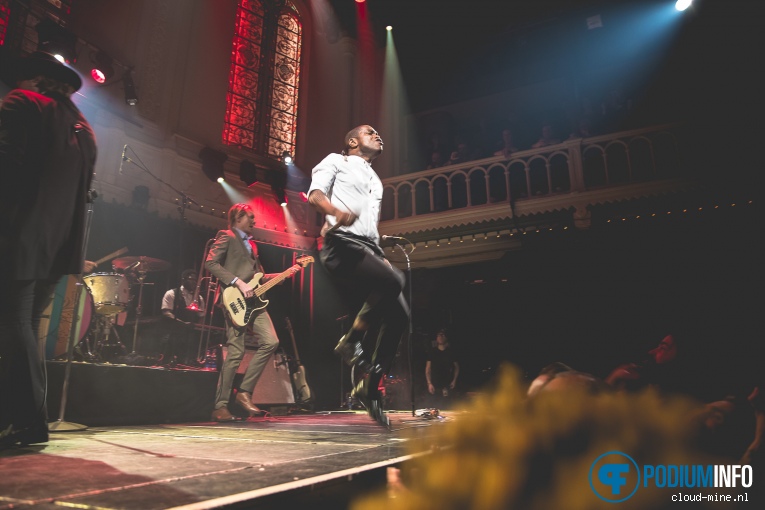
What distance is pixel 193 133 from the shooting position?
898cm

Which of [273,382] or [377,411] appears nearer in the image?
[377,411]

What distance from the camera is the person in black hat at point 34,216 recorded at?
1.87 m

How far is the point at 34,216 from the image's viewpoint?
79.0 inches

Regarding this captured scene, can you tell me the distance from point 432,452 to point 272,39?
39.3ft

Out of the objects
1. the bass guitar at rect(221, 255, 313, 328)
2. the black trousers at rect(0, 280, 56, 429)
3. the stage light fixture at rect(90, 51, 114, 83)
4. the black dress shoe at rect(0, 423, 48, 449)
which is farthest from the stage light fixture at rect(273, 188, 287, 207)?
the black dress shoe at rect(0, 423, 48, 449)

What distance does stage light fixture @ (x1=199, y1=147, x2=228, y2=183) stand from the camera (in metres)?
8.90

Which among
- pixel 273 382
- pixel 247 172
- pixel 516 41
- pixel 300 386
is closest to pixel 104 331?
pixel 273 382

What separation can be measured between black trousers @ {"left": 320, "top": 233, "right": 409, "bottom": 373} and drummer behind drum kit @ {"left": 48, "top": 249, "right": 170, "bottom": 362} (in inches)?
135

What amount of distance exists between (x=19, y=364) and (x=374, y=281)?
1647 millimetres

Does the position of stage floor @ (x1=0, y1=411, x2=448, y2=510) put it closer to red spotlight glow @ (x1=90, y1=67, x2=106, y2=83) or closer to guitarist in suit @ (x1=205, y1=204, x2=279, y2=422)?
guitarist in suit @ (x1=205, y1=204, x2=279, y2=422)

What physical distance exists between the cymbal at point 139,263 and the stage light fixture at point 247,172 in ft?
10.2

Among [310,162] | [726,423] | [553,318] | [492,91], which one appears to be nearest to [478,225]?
[553,318]

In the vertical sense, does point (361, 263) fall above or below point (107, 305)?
below

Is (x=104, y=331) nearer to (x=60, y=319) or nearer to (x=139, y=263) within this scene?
(x=139, y=263)
